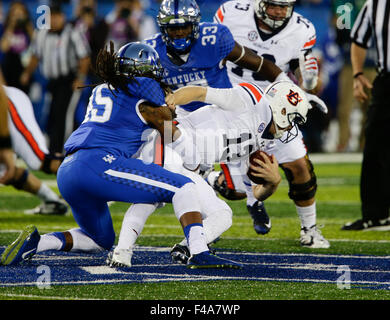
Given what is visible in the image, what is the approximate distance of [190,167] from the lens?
4.79 m

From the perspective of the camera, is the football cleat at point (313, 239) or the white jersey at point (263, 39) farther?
the white jersey at point (263, 39)

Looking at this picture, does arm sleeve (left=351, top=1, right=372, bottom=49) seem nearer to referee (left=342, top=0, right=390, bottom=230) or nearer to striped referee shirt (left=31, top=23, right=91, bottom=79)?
referee (left=342, top=0, right=390, bottom=230)

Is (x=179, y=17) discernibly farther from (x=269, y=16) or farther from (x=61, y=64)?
(x=61, y=64)

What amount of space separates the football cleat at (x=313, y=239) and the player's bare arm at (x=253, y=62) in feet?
3.36

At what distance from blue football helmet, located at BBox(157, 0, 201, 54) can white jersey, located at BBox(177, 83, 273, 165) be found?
0.63 meters

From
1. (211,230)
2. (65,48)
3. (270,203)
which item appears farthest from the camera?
(65,48)

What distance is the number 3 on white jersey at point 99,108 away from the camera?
439cm

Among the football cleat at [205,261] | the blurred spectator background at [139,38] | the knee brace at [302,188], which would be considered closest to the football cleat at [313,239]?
the knee brace at [302,188]

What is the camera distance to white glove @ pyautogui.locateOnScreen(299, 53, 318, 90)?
5.91m

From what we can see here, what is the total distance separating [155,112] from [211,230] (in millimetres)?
731

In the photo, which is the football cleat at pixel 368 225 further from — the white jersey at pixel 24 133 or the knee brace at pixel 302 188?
the white jersey at pixel 24 133

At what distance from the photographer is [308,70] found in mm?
5945
